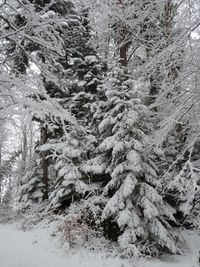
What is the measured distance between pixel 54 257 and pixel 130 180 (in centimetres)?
329

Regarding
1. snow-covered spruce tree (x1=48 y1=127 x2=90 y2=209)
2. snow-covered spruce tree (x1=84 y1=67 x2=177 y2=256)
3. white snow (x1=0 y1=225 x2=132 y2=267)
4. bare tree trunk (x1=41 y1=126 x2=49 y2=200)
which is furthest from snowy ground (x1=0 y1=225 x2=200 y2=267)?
bare tree trunk (x1=41 y1=126 x2=49 y2=200)

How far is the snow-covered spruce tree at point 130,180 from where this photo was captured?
923 centimetres

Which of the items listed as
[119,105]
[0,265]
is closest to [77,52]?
[119,105]

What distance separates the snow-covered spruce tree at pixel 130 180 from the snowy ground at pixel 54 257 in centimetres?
44

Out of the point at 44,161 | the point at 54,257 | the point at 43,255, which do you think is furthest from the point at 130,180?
the point at 44,161

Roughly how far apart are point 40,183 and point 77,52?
7593 millimetres

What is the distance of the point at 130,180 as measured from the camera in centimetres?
972

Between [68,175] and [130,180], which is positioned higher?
[68,175]

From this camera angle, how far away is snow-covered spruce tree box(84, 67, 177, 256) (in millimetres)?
9234

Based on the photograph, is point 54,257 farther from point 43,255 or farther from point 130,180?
point 130,180

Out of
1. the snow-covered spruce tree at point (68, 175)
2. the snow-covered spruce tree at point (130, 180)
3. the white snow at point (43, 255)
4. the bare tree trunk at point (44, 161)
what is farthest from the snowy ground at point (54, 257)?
the bare tree trunk at point (44, 161)

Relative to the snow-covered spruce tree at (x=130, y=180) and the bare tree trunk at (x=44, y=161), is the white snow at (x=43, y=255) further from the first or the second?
the bare tree trunk at (x=44, y=161)

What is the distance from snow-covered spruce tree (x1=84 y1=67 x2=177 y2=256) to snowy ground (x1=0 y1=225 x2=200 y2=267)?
→ 442mm

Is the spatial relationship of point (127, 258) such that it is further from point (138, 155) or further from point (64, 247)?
point (138, 155)
